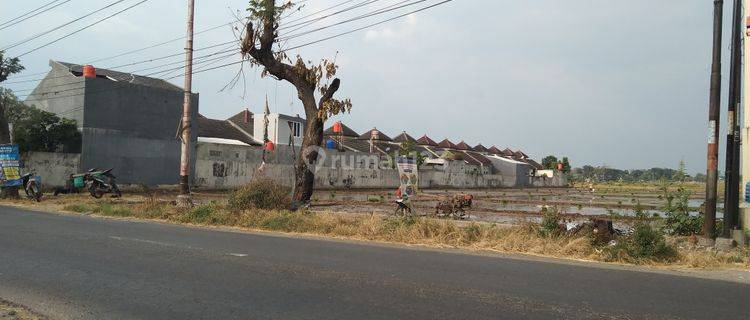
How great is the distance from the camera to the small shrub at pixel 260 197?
17141 mm

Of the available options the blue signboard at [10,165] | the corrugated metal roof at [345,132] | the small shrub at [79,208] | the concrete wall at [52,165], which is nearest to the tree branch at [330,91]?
the small shrub at [79,208]

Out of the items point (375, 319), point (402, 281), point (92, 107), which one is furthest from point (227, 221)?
point (92, 107)

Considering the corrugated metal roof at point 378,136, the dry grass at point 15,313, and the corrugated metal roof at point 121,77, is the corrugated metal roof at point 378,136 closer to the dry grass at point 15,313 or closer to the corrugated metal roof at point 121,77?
the corrugated metal roof at point 121,77

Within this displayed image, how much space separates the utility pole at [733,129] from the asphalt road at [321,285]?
15.3 feet

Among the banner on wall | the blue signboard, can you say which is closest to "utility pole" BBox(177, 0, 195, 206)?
the banner on wall

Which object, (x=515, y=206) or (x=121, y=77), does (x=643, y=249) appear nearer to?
(x=515, y=206)

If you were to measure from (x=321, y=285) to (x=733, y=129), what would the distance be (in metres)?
9.83

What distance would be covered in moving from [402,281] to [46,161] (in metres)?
29.3

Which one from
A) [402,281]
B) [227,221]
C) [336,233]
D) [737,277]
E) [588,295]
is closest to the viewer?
[588,295]

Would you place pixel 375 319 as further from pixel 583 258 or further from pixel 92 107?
pixel 92 107

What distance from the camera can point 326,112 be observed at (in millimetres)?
18688

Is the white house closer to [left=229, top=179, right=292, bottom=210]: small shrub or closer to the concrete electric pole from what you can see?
[left=229, top=179, right=292, bottom=210]: small shrub

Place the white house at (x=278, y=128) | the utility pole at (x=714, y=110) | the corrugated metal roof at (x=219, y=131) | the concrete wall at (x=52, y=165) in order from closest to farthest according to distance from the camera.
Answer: the utility pole at (x=714, y=110) < the concrete wall at (x=52, y=165) < the corrugated metal roof at (x=219, y=131) < the white house at (x=278, y=128)

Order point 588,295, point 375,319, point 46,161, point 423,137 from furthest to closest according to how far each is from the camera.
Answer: point 423,137 → point 46,161 → point 588,295 → point 375,319
